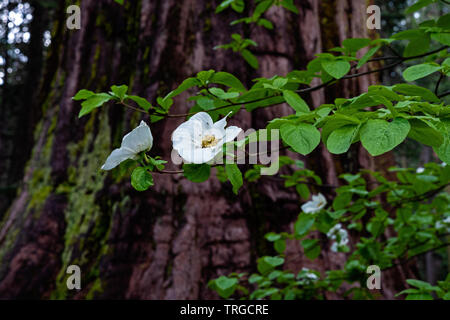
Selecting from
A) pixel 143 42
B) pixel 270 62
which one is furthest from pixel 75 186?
pixel 270 62

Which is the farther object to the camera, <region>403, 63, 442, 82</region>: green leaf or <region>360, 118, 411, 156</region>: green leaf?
<region>403, 63, 442, 82</region>: green leaf

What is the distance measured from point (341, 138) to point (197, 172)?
0.87 ft

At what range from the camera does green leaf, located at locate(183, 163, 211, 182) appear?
66cm

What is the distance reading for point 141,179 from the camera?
2.24 feet

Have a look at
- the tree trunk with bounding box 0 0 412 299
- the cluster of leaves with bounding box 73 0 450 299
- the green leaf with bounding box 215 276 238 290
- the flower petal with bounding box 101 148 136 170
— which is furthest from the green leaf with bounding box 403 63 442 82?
the tree trunk with bounding box 0 0 412 299

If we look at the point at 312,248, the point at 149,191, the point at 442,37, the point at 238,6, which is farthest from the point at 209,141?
the point at 149,191

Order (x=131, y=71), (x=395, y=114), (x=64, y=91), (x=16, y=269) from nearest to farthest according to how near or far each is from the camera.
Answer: (x=395, y=114) → (x=16, y=269) → (x=131, y=71) → (x=64, y=91)

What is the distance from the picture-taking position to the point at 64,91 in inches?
103

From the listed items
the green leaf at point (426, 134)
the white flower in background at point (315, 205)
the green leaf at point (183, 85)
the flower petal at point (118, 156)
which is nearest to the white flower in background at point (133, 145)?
the flower petal at point (118, 156)

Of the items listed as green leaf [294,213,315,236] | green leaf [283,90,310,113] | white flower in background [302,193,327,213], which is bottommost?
green leaf [294,213,315,236]

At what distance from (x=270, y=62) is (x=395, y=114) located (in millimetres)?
1677

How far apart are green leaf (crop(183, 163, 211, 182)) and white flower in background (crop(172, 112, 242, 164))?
0.02 metres

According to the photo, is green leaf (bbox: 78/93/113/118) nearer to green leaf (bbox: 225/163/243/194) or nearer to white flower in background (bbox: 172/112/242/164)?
white flower in background (bbox: 172/112/242/164)
